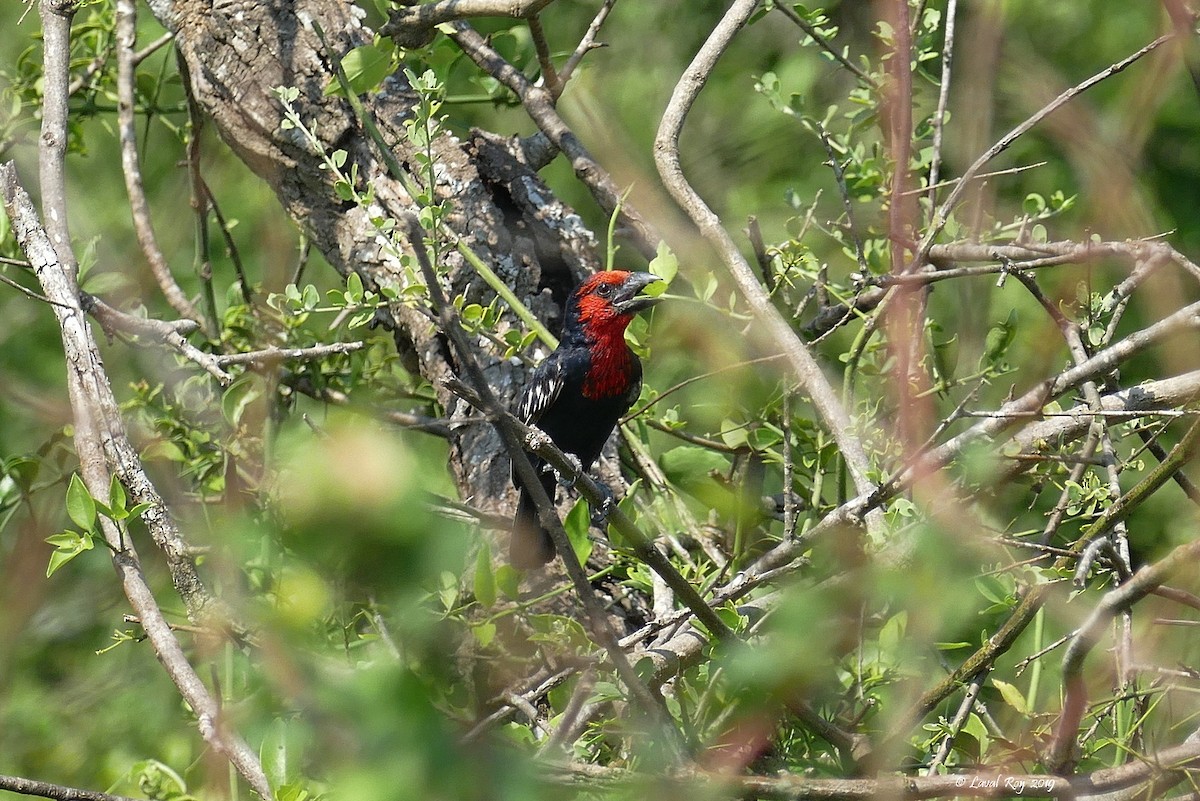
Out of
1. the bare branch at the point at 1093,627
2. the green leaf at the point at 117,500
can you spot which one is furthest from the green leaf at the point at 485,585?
the bare branch at the point at 1093,627

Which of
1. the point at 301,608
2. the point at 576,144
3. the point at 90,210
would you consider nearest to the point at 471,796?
the point at 301,608

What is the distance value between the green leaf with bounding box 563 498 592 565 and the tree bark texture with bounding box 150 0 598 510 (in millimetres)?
1616

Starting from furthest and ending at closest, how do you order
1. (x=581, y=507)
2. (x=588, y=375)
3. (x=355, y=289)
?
(x=588, y=375)
(x=355, y=289)
(x=581, y=507)

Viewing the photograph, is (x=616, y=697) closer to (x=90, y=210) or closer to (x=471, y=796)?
(x=471, y=796)

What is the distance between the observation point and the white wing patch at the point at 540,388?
11.7ft

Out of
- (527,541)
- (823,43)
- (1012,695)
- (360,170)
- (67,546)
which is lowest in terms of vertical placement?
(1012,695)

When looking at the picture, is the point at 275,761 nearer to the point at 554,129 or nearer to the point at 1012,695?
the point at 1012,695

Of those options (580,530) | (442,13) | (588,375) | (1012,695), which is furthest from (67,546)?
(588,375)

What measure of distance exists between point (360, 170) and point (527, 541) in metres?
1.14

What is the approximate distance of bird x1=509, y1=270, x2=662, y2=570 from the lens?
11.6 ft

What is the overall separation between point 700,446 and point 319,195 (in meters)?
1.28

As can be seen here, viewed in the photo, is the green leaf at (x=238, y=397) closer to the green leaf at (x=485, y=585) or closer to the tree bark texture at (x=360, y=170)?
the tree bark texture at (x=360, y=170)

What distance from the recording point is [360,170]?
3.35m

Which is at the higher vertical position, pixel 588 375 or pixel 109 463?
pixel 109 463
